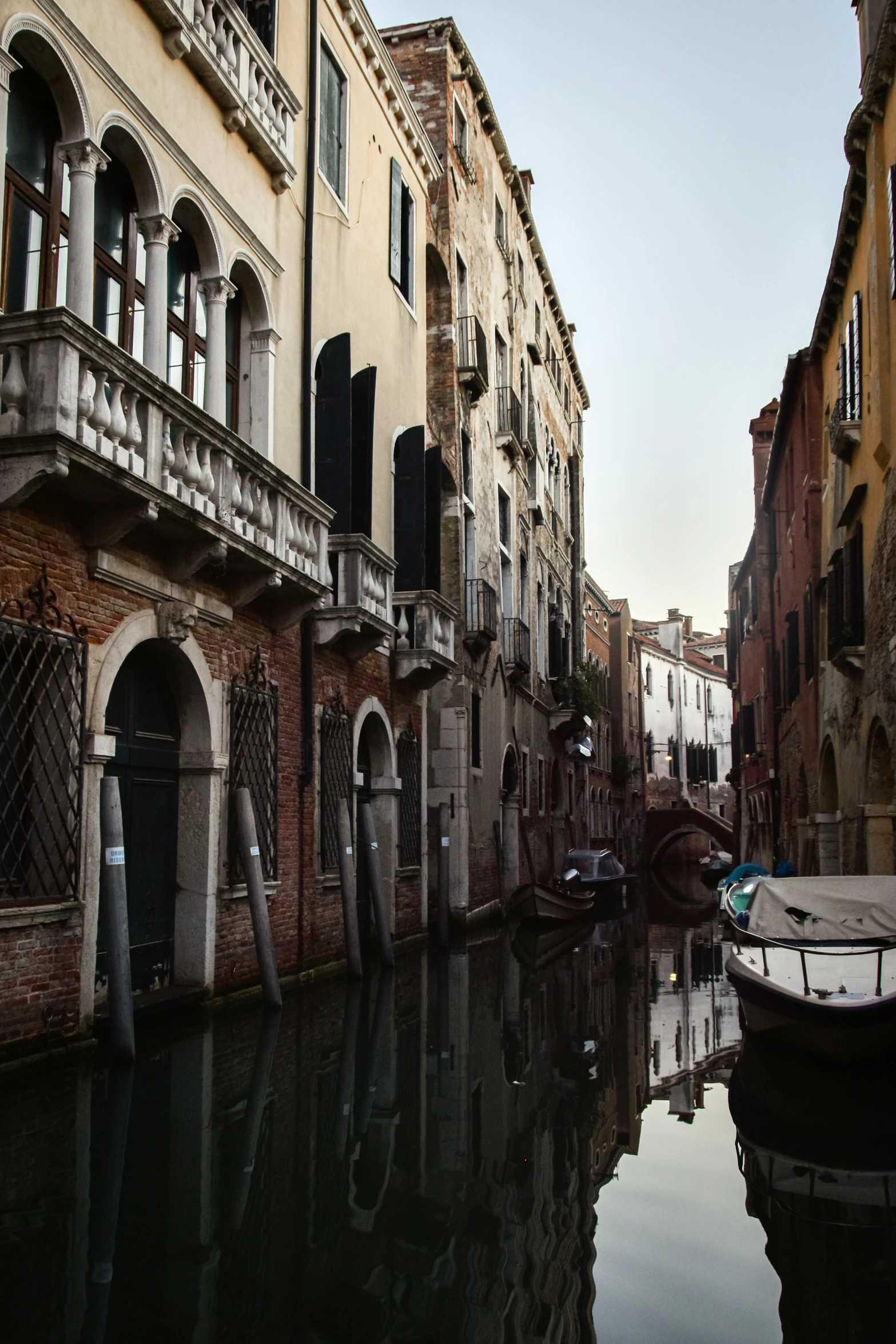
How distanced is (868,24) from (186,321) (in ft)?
34.3

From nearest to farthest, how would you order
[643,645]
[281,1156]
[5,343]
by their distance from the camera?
[281,1156]
[5,343]
[643,645]

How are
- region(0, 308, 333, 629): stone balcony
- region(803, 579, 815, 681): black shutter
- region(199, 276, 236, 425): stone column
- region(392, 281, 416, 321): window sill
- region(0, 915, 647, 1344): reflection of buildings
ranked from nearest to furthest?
region(0, 915, 647, 1344): reflection of buildings
region(0, 308, 333, 629): stone balcony
region(199, 276, 236, 425): stone column
region(392, 281, 416, 321): window sill
region(803, 579, 815, 681): black shutter

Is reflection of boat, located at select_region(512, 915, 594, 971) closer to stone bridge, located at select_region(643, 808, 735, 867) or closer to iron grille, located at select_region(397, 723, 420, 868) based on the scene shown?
iron grille, located at select_region(397, 723, 420, 868)

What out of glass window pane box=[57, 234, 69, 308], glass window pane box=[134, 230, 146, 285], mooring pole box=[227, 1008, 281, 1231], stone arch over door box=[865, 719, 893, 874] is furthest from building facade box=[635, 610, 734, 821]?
glass window pane box=[57, 234, 69, 308]

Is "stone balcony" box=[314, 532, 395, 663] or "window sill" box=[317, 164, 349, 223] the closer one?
"stone balcony" box=[314, 532, 395, 663]

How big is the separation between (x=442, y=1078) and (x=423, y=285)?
36.9 feet

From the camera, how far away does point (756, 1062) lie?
746 centimetres

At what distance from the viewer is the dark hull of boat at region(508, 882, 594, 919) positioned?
18.4 m

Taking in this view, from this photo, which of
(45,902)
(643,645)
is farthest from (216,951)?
(643,645)

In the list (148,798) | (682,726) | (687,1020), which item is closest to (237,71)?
(148,798)

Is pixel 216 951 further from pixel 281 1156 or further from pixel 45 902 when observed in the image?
pixel 281 1156

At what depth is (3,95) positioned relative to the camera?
665 cm

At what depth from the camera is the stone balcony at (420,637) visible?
527 inches

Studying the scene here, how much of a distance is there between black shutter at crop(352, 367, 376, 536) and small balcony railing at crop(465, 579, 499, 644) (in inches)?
195
